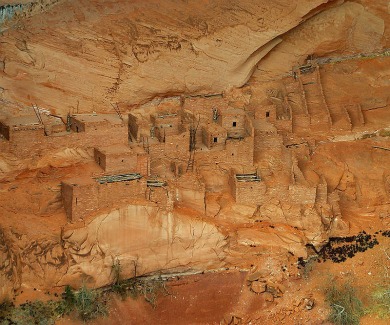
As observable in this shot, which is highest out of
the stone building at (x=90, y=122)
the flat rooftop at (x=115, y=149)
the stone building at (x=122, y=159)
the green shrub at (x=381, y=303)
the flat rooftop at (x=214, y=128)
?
the stone building at (x=90, y=122)

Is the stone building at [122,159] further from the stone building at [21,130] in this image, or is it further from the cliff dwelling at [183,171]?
the stone building at [21,130]

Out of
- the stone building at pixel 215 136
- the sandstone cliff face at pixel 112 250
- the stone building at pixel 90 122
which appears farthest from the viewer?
the stone building at pixel 215 136

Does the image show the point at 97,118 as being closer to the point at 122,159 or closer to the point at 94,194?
the point at 122,159

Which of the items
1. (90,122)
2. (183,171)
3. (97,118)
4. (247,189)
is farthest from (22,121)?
(247,189)

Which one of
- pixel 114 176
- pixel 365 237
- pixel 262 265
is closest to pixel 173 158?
pixel 114 176

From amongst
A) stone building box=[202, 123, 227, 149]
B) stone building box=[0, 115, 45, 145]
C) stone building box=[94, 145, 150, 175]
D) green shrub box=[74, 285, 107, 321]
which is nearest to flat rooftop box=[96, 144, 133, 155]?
stone building box=[94, 145, 150, 175]

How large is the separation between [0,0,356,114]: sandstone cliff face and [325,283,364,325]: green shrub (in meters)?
6.11

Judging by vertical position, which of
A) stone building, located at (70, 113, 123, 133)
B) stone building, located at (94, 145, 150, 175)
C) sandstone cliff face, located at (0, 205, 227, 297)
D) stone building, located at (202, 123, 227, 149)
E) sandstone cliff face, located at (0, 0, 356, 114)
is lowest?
sandstone cliff face, located at (0, 205, 227, 297)

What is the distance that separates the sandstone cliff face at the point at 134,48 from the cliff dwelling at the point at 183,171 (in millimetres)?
36

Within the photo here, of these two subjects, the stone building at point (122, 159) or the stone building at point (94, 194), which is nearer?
the stone building at point (94, 194)

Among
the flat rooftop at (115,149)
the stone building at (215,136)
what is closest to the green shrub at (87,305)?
the flat rooftop at (115,149)

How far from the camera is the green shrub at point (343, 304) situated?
938 inches

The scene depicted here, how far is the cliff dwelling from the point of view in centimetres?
2309

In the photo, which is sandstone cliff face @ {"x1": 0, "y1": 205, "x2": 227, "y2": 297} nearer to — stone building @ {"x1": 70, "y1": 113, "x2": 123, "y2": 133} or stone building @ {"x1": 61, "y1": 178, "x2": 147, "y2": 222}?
stone building @ {"x1": 61, "y1": 178, "x2": 147, "y2": 222}
